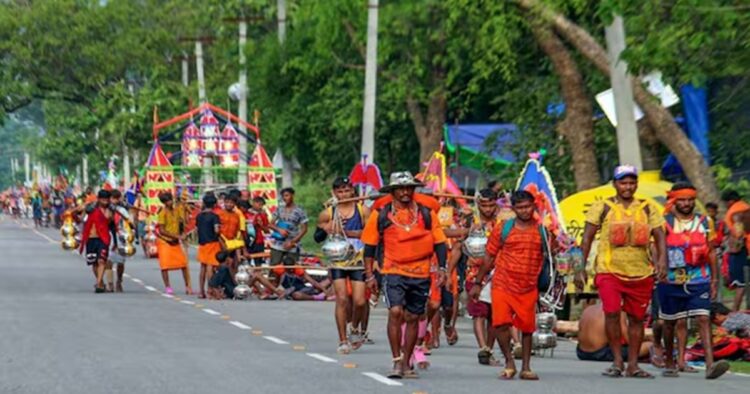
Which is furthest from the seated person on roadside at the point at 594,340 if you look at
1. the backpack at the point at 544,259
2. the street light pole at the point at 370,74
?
the street light pole at the point at 370,74

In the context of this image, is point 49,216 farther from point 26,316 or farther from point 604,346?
point 604,346

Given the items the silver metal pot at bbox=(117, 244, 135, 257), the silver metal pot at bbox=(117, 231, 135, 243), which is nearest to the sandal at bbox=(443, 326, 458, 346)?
the silver metal pot at bbox=(117, 244, 135, 257)

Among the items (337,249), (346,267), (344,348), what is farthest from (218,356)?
(346,267)

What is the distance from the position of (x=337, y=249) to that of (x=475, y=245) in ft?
4.37

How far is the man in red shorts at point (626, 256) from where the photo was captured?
16500 millimetres

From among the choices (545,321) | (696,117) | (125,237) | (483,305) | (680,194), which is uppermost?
(696,117)

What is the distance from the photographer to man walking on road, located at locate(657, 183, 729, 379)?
17.0m

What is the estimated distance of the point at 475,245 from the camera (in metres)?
18.7

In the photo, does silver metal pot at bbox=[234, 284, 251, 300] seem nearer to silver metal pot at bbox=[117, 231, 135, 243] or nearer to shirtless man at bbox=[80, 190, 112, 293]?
shirtless man at bbox=[80, 190, 112, 293]

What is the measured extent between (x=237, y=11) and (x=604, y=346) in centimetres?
3798

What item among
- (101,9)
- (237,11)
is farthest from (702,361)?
(101,9)

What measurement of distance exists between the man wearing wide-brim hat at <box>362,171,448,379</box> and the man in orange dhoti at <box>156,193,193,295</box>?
48.4ft

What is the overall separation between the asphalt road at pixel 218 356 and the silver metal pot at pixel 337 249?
944mm

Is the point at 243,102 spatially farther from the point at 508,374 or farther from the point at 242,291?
the point at 508,374
